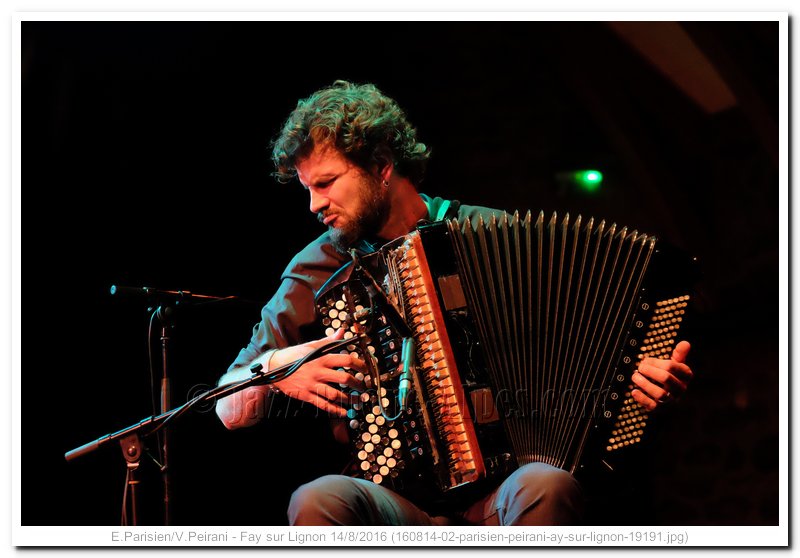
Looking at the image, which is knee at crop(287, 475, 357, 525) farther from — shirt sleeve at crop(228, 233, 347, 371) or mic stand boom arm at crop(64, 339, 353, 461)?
shirt sleeve at crop(228, 233, 347, 371)

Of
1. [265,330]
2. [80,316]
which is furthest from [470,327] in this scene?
[80,316]

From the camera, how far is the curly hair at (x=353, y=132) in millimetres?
2605

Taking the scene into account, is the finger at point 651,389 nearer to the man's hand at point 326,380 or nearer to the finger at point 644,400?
the finger at point 644,400

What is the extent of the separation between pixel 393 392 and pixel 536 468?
39 cm

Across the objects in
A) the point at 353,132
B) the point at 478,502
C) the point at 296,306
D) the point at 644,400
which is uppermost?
the point at 353,132

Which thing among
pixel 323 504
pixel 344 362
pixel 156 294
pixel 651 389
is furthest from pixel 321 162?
pixel 651 389

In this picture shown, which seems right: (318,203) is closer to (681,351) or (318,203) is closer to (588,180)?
(681,351)

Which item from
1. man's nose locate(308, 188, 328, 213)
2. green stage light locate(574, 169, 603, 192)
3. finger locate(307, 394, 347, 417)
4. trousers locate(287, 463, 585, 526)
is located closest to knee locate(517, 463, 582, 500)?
trousers locate(287, 463, 585, 526)

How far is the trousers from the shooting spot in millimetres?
1878

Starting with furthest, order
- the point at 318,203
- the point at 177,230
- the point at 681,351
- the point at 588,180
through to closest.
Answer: the point at 588,180
the point at 177,230
the point at 318,203
the point at 681,351

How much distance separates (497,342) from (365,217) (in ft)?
2.20

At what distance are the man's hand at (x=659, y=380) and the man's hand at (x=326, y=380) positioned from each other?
0.69 m

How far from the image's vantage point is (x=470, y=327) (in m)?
2.04

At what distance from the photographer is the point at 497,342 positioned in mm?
2047
